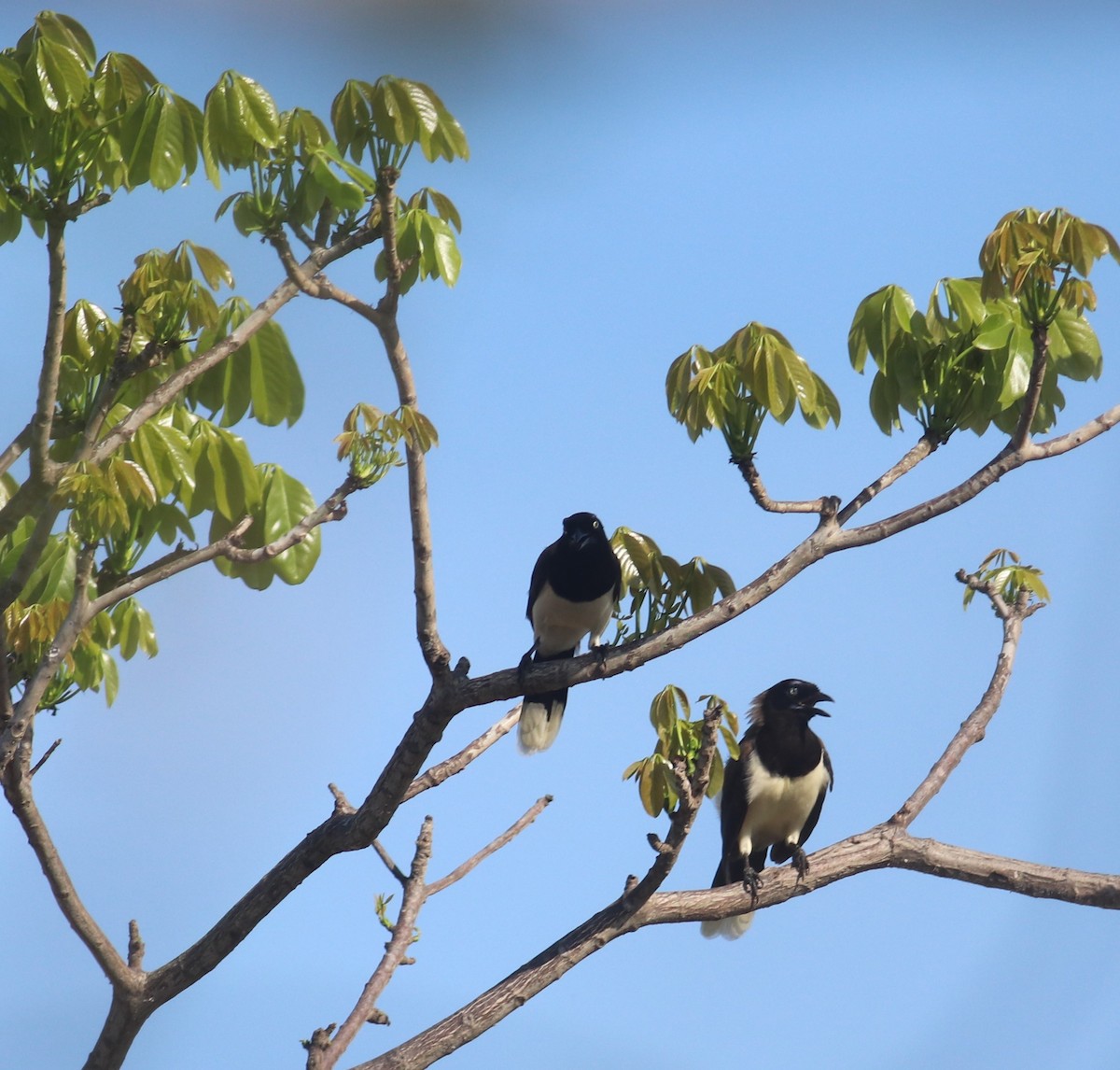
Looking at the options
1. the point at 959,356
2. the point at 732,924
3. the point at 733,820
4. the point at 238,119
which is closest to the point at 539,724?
the point at 733,820

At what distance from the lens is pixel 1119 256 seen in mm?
3762

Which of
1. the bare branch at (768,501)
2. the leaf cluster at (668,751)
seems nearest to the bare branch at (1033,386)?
the bare branch at (768,501)

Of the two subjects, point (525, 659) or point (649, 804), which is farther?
point (525, 659)

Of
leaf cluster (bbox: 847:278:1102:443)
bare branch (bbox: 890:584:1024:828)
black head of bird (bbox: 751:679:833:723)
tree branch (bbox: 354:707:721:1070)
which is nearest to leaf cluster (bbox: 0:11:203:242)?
leaf cluster (bbox: 847:278:1102:443)

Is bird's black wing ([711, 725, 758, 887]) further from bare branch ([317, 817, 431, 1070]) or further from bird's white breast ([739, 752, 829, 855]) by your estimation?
bare branch ([317, 817, 431, 1070])

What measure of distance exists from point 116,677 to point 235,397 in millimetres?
1303

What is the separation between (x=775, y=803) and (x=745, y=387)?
2.65 m

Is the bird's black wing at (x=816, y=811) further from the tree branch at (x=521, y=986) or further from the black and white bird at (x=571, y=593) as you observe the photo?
the tree branch at (x=521, y=986)

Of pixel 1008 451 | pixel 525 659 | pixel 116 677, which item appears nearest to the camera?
pixel 1008 451

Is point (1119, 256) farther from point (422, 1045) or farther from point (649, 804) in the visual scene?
point (422, 1045)

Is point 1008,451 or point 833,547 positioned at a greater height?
point 1008,451

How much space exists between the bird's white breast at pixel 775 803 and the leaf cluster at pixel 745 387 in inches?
95.2

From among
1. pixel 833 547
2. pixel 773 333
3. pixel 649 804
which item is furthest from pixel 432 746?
pixel 773 333

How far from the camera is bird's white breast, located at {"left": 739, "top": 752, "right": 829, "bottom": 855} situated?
580cm
